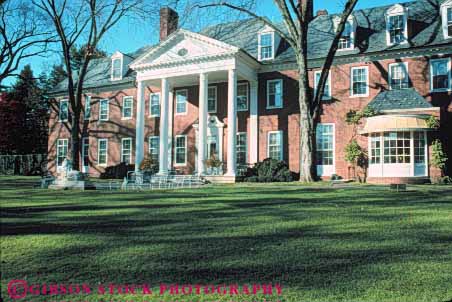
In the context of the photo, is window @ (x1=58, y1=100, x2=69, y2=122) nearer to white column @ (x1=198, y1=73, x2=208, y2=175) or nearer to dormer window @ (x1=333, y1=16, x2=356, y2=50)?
white column @ (x1=198, y1=73, x2=208, y2=175)

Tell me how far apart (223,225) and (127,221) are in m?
2.02

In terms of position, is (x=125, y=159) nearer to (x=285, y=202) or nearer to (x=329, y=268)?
(x=285, y=202)

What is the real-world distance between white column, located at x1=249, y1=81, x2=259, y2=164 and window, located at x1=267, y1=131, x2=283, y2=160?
0.84 metres

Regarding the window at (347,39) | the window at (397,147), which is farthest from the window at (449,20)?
the window at (397,147)

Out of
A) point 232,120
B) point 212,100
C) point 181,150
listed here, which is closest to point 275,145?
point 232,120

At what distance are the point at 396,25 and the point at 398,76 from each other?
126 inches

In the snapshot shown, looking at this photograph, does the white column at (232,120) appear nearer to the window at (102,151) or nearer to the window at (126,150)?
the window at (126,150)

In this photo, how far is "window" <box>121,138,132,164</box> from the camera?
32553mm

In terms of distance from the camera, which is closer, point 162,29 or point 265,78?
point 265,78

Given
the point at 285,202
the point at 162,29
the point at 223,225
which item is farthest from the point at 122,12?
the point at 223,225

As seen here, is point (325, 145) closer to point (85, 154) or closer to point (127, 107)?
point (127, 107)

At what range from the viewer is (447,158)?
2188 cm

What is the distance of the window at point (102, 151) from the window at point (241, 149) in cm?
1188

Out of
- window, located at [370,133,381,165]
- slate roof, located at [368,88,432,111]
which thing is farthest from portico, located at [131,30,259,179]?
slate roof, located at [368,88,432,111]
